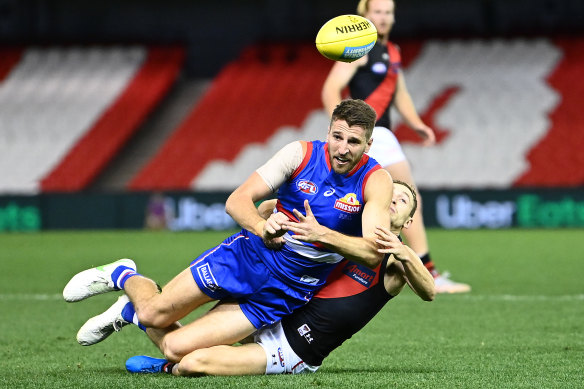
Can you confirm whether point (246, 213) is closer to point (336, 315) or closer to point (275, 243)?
point (275, 243)

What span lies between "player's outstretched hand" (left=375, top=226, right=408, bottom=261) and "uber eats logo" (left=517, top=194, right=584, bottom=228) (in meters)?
15.7

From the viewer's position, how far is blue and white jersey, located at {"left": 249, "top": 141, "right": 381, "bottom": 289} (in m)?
5.00

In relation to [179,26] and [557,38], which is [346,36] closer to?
[557,38]

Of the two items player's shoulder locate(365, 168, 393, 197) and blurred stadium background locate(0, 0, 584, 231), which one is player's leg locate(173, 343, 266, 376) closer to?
player's shoulder locate(365, 168, 393, 197)

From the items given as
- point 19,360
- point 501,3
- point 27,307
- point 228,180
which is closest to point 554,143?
point 501,3

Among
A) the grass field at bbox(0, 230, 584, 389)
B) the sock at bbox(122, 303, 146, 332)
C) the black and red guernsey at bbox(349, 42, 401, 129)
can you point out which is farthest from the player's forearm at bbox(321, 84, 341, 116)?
the sock at bbox(122, 303, 146, 332)

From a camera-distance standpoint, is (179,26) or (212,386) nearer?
(212,386)

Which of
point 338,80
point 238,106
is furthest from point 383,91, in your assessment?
point 238,106

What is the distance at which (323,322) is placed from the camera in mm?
5168

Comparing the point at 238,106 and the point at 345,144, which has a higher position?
the point at 345,144

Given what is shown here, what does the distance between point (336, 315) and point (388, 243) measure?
694 millimetres

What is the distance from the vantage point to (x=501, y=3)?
26.1 meters

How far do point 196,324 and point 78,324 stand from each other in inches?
Result: 96.4

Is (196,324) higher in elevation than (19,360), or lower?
higher
